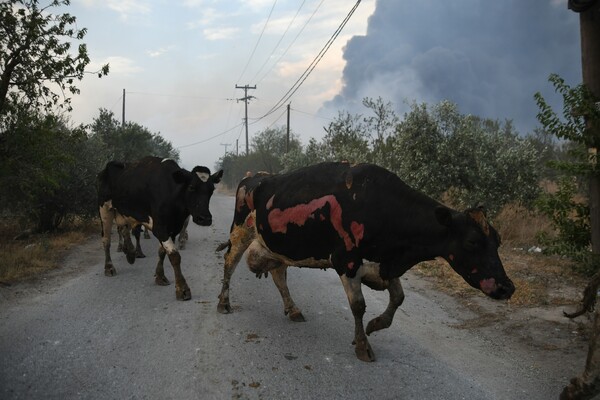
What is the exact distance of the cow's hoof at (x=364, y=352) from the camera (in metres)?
4.48

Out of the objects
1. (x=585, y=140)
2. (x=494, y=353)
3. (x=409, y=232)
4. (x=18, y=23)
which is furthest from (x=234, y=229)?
(x=18, y=23)

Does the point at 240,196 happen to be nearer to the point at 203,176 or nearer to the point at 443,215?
the point at 203,176

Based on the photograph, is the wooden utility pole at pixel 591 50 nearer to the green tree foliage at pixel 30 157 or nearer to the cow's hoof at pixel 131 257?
the cow's hoof at pixel 131 257

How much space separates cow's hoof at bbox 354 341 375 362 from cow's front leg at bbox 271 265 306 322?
1.31 m

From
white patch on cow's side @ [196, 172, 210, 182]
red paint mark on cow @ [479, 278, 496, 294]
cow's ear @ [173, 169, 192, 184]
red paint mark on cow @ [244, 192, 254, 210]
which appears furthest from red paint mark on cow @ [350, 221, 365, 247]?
cow's ear @ [173, 169, 192, 184]

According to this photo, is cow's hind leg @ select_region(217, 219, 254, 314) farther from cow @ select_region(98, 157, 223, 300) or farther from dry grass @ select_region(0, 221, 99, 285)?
dry grass @ select_region(0, 221, 99, 285)

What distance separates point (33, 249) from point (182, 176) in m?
4.95

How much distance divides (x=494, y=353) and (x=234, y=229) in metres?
3.48

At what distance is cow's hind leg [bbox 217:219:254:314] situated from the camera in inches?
235

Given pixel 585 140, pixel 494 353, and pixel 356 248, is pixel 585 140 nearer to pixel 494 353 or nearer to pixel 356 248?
pixel 494 353

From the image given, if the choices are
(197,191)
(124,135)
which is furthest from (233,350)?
(124,135)

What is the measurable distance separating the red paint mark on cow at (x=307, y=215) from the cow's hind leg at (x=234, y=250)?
2.73 ft

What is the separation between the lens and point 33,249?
32.1ft

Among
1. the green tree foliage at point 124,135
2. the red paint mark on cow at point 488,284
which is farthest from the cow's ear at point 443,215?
the green tree foliage at point 124,135
